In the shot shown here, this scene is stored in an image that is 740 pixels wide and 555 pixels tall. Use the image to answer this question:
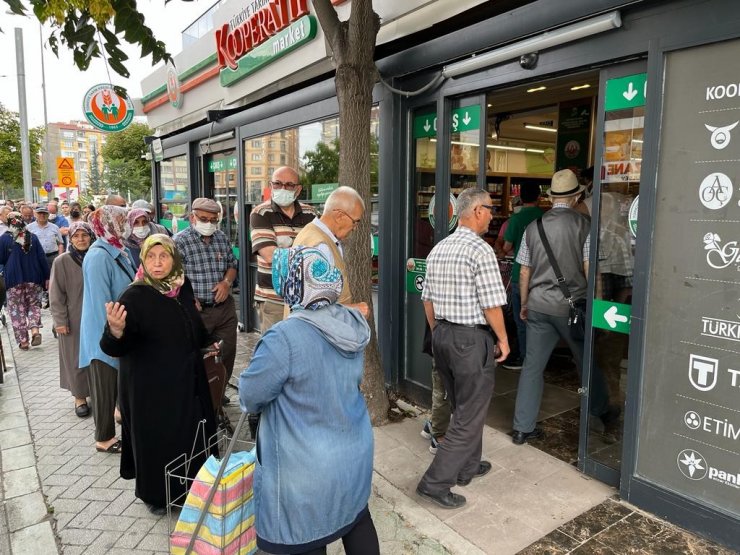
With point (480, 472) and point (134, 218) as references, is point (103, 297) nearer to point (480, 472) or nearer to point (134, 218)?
point (134, 218)

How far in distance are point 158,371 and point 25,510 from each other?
1430 millimetres

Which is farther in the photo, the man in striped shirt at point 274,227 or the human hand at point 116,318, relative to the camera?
the man in striped shirt at point 274,227

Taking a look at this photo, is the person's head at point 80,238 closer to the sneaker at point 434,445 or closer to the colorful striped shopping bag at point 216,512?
the colorful striped shopping bag at point 216,512

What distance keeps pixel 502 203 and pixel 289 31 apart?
488 cm

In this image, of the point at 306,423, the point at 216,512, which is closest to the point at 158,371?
the point at 216,512

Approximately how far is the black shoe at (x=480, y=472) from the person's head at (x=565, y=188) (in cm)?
205

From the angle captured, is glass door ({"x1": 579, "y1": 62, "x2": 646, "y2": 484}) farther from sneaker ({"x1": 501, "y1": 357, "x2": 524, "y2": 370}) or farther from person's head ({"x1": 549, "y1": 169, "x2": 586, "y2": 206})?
sneaker ({"x1": 501, "y1": 357, "x2": 524, "y2": 370})

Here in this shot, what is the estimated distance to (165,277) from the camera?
3047 millimetres

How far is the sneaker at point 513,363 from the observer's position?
613cm

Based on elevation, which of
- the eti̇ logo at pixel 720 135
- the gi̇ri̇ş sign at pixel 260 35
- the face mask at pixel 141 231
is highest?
the gi̇ri̇ş sign at pixel 260 35

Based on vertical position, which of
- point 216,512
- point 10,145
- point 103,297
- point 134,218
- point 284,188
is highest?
point 10,145

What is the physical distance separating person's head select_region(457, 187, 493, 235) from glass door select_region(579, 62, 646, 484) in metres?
0.71

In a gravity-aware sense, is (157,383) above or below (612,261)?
below

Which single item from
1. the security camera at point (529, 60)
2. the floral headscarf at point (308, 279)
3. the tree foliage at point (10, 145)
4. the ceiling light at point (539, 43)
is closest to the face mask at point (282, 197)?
the ceiling light at point (539, 43)
